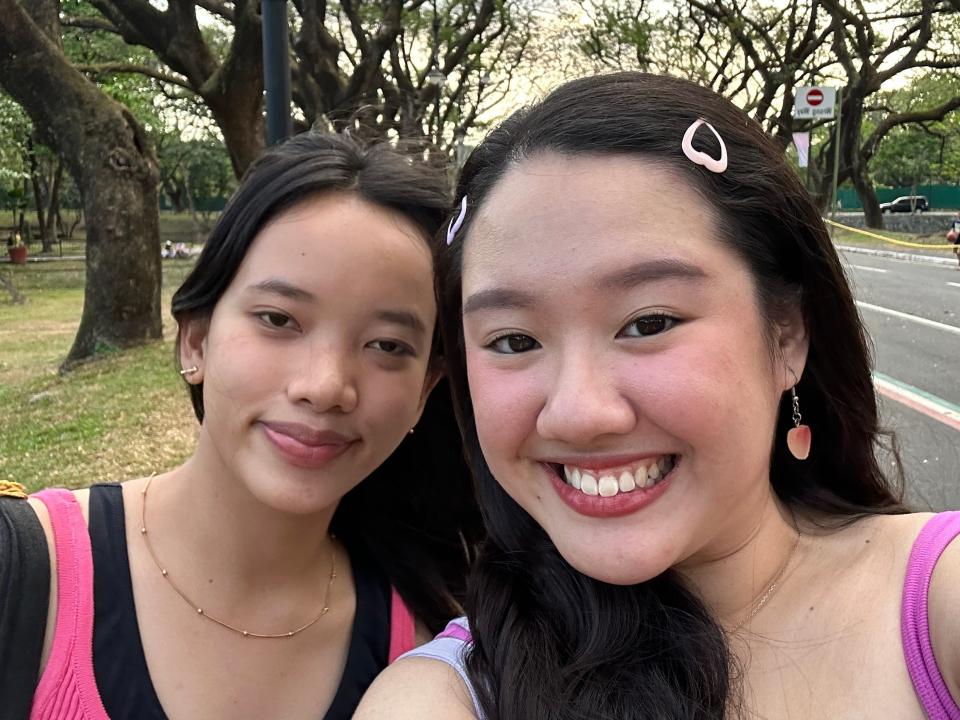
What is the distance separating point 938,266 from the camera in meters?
18.4

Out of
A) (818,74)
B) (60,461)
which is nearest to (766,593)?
(60,461)

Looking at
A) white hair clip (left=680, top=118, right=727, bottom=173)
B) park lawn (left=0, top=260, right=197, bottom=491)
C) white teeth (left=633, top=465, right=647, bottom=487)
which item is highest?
white hair clip (left=680, top=118, right=727, bottom=173)

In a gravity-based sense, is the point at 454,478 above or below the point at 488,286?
below

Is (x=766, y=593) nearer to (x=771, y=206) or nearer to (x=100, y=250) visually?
(x=771, y=206)

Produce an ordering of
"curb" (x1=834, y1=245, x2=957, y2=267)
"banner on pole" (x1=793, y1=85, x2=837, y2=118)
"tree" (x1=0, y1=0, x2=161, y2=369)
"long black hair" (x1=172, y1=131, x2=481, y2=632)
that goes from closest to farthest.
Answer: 1. "long black hair" (x1=172, y1=131, x2=481, y2=632)
2. "tree" (x1=0, y1=0, x2=161, y2=369)
3. "banner on pole" (x1=793, y1=85, x2=837, y2=118)
4. "curb" (x1=834, y1=245, x2=957, y2=267)

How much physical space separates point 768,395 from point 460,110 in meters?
24.0

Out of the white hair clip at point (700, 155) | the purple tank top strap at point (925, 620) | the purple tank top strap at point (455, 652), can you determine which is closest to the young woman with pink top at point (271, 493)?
the purple tank top strap at point (455, 652)

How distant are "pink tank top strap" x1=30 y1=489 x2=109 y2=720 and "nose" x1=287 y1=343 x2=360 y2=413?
560 mm

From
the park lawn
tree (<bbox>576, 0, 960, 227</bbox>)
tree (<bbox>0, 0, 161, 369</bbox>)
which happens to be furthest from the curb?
the park lawn

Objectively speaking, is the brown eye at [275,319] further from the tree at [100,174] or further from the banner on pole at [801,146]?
the tree at [100,174]

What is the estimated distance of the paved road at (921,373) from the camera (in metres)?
4.86

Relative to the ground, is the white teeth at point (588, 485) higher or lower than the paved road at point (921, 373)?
higher

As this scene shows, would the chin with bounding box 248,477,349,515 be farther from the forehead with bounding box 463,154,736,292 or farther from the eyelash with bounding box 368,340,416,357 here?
the forehead with bounding box 463,154,736,292

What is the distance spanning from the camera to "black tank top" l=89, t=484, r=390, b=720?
1.72 meters
